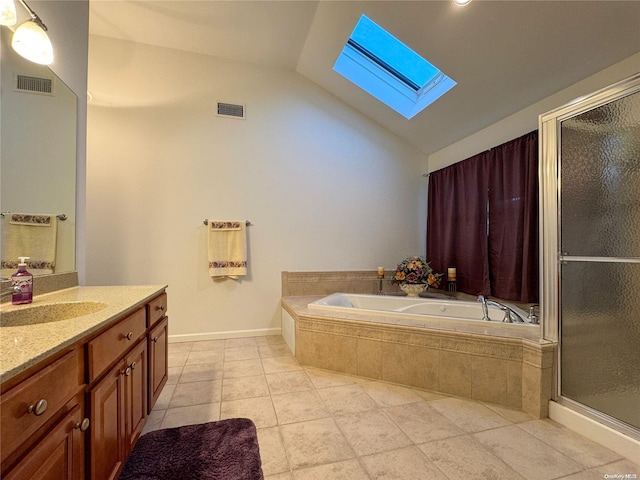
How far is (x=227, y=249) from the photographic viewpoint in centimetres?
317

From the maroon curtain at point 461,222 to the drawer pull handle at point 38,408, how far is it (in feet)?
10.5

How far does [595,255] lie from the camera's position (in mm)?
1590

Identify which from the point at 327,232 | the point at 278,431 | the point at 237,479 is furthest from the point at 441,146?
the point at 237,479

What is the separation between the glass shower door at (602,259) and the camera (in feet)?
4.78

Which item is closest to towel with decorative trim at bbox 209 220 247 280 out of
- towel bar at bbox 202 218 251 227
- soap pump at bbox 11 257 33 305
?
towel bar at bbox 202 218 251 227

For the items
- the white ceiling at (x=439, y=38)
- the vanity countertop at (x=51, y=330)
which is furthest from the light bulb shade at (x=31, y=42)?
the white ceiling at (x=439, y=38)

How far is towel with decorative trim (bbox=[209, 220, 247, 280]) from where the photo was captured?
3119 mm

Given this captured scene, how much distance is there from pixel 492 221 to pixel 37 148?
356cm

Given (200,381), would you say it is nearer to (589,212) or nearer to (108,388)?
(108,388)

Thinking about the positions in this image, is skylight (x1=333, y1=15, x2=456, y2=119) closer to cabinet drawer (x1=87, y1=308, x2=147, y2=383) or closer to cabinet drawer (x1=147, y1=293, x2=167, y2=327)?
cabinet drawer (x1=147, y1=293, x2=167, y2=327)

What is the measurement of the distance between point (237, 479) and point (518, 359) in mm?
1813

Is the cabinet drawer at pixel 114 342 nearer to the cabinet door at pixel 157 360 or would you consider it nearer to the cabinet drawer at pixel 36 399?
the cabinet drawer at pixel 36 399

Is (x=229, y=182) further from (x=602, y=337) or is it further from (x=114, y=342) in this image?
(x=602, y=337)

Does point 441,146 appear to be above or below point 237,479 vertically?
above
